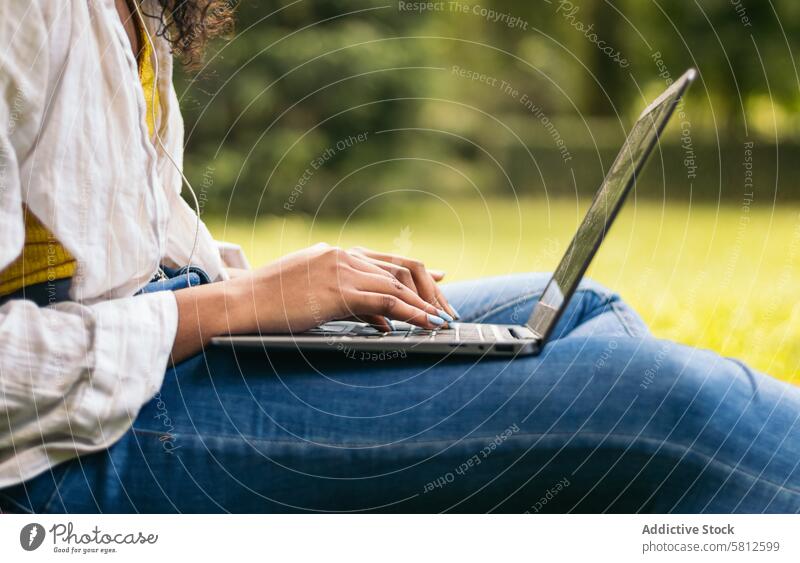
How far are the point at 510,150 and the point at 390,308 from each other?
856cm

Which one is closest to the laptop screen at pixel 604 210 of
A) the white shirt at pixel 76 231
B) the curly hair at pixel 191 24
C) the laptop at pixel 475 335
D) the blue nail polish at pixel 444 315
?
the laptop at pixel 475 335

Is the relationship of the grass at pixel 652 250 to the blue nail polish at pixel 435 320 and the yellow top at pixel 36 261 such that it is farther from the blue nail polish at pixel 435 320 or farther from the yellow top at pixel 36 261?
the yellow top at pixel 36 261

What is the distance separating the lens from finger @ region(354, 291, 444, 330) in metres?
0.88

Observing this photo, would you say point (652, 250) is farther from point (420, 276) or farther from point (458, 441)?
point (458, 441)

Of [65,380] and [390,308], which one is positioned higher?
[390,308]

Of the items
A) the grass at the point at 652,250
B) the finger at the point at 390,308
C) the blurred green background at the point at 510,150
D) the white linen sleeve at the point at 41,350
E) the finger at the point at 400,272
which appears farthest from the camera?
the blurred green background at the point at 510,150

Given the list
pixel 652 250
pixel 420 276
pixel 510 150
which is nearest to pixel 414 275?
pixel 420 276

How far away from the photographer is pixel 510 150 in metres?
9.27

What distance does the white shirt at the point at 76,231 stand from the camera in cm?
76

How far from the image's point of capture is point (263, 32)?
235 inches

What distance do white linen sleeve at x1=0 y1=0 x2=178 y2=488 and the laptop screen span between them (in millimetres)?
409

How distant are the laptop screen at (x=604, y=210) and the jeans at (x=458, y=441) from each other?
8cm
